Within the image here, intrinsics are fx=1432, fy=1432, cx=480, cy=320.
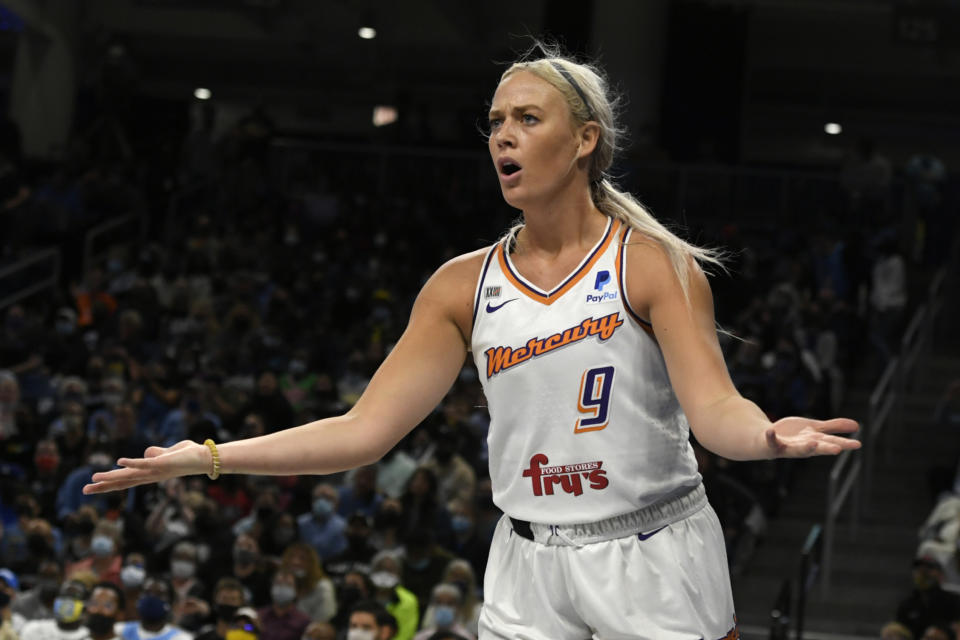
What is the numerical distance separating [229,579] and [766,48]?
1695 centimetres

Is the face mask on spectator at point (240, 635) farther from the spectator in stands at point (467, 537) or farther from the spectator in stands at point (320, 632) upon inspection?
the spectator in stands at point (467, 537)

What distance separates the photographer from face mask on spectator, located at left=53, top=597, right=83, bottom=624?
29.5 ft

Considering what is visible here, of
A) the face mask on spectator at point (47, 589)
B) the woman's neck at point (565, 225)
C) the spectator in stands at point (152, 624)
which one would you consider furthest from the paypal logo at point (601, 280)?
the face mask on spectator at point (47, 589)

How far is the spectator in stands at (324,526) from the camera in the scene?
10.6m

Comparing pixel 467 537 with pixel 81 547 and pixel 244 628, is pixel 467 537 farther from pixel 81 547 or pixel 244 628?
pixel 81 547

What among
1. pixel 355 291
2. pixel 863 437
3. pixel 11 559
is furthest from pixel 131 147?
pixel 863 437

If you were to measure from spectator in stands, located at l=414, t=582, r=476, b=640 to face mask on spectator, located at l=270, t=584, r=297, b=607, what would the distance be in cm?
92

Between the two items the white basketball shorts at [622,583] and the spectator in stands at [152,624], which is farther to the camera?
the spectator in stands at [152,624]

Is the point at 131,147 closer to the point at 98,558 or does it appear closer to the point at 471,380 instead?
the point at 471,380

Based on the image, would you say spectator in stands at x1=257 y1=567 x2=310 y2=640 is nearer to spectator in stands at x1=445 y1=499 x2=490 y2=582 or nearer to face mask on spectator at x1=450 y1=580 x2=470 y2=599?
face mask on spectator at x1=450 y1=580 x2=470 y2=599

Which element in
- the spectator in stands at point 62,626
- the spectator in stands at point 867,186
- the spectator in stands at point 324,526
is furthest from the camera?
the spectator in stands at point 867,186

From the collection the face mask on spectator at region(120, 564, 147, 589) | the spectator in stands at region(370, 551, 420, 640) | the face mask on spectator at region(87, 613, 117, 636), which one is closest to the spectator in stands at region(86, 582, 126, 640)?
the face mask on spectator at region(87, 613, 117, 636)

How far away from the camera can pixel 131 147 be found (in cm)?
1948

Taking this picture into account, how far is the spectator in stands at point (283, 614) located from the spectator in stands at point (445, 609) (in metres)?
0.77
